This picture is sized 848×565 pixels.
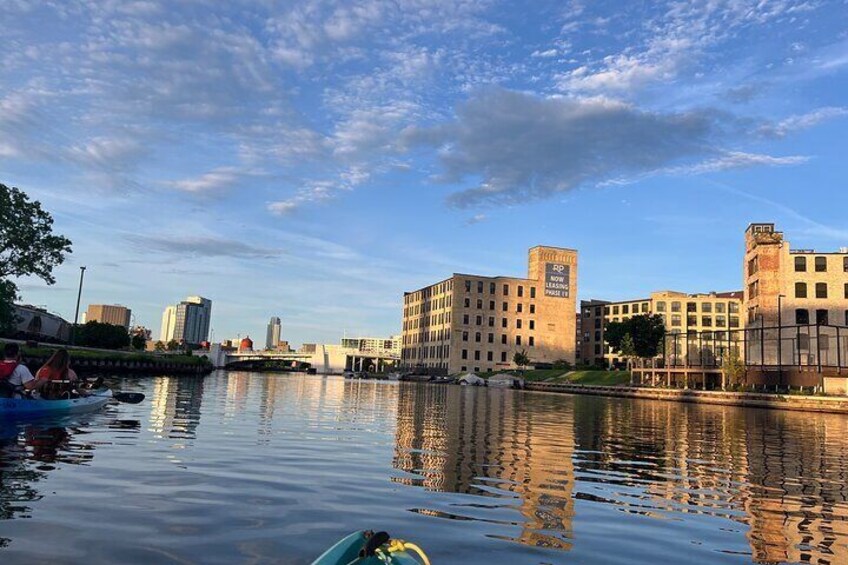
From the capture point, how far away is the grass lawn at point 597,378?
109938mm

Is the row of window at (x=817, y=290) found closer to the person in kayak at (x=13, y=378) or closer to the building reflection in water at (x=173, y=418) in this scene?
the building reflection in water at (x=173, y=418)

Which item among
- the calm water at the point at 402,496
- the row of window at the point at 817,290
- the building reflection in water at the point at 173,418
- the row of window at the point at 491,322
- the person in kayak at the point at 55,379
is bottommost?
the building reflection in water at the point at 173,418

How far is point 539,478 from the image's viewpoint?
15.4 metres

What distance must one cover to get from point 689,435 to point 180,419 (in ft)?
75.8

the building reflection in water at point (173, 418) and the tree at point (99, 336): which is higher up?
the tree at point (99, 336)

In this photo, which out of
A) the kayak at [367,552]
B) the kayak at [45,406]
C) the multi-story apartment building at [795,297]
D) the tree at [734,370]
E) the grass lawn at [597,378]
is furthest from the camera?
the grass lawn at [597,378]

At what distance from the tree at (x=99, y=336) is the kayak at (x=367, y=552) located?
508 ft

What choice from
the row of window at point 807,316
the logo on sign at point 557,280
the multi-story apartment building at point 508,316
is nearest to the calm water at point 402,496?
the row of window at point 807,316

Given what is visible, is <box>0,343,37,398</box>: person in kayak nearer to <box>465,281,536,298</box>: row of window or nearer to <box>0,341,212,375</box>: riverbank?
<box>0,341,212,375</box>: riverbank

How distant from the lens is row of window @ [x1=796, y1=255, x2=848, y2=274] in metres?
90.1

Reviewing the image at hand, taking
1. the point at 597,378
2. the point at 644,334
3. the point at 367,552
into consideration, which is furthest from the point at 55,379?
the point at 644,334

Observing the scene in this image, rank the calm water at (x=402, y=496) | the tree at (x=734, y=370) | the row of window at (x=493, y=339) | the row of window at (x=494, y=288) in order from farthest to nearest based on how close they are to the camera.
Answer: the row of window at (x=494, y=288)
the row of window at (x=493, y=339)
the tree at (x=734, y=370)
the calm water at (x=402, y=496)

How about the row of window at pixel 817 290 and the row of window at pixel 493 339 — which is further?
the row of window at pixel 493 339

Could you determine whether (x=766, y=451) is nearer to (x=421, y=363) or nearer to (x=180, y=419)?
(x=180, y=419)
